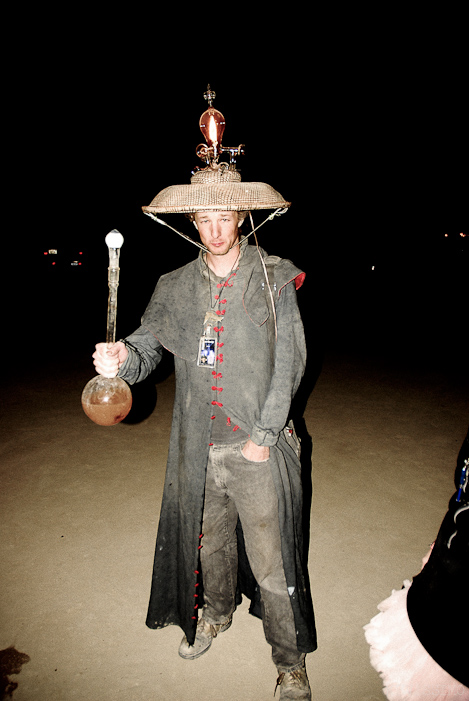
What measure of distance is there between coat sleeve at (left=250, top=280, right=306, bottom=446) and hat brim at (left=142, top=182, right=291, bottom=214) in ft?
1.33

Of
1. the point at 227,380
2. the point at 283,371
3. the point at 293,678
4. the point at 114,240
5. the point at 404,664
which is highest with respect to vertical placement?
the point at 114,240

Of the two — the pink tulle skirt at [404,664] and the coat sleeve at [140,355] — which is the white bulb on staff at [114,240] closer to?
the coat sleeve at [140,355]

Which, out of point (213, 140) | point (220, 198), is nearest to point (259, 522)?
point (220, 198)

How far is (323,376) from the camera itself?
748 centimetres

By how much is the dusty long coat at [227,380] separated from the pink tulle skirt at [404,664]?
454 millimetres

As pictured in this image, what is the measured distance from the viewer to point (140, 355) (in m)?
2.00

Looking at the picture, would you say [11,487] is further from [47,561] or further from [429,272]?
[429,272]

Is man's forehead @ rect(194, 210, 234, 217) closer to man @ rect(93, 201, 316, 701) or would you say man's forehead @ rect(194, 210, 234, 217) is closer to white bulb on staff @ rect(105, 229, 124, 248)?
man @ rect(93, 201, 316, 701)

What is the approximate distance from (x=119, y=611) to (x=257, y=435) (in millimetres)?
1758

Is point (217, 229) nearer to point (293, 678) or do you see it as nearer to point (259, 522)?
point (259, 522)

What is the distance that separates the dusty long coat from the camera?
1.86 metres

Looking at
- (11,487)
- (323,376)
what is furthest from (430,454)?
(11,487)

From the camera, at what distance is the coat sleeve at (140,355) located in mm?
1895

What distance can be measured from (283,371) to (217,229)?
28.8 inches
